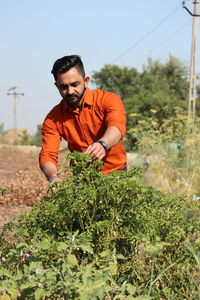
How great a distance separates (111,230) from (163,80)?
47.1 meters

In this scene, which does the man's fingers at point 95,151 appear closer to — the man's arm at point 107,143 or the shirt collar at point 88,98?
the man's arm at point 107,143

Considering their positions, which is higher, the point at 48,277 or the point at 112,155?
the point at 112,155

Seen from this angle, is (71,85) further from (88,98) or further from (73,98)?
Result: (88,98)

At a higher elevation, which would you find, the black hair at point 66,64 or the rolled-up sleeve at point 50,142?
the black hair at point 66,64

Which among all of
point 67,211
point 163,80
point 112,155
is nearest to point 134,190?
point 67,211

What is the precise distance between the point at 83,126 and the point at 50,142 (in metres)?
0.28

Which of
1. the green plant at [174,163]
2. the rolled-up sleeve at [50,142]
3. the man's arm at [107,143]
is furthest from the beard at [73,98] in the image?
the green plant at [174,163]

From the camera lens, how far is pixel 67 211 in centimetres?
308

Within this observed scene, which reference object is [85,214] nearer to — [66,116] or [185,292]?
[185,292]

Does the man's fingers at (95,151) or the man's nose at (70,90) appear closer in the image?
the man's fingers at (95,151)

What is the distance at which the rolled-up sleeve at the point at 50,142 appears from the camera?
14.2 feet

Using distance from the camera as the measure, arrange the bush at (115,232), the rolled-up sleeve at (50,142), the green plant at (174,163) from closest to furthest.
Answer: the bush at (115,232) → the rolled-up sleeve at (50,142) → the green plant at (174,163)

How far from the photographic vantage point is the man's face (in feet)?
13.6

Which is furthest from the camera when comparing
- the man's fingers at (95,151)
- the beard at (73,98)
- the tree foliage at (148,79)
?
the tree foliage at (148,79)
